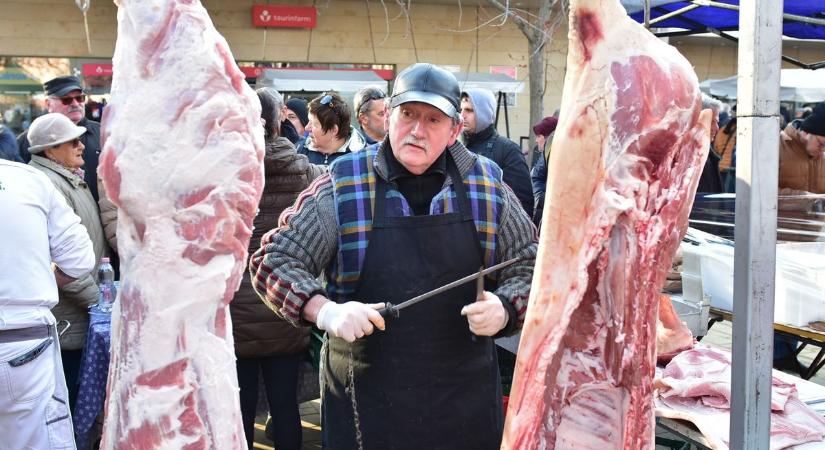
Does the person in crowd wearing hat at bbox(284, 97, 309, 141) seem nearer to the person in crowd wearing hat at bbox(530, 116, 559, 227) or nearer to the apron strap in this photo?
the person in crowd wearing hat at bbox(530, 116, 559, 227)

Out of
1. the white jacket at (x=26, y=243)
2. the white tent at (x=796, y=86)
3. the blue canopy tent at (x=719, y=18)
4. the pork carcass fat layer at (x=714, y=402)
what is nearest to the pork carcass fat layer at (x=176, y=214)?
the white jacket at (x=26, y=243)

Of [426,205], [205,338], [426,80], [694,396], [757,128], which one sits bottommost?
[694,396]

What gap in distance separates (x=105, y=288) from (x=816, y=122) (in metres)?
5.45

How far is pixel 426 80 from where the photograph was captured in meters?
2.52

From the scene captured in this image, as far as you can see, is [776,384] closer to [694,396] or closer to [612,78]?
[694,396]

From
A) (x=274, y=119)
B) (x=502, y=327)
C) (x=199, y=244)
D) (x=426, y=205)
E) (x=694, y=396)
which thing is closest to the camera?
(x=199, y=244)

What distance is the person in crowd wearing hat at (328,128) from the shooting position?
5.52 m

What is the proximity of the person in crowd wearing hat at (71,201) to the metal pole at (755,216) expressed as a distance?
337 centimetres

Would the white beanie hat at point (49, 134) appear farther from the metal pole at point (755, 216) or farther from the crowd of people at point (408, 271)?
the metal pole at point (755, 216)

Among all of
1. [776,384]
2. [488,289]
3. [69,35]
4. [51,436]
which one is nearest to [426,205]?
[488,289]

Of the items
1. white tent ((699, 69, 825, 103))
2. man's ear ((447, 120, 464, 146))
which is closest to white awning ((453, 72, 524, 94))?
white tent ((699, 69, 825, 103))

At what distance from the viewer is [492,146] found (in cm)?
566

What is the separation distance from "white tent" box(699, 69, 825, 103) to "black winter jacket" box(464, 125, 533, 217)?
8946mm

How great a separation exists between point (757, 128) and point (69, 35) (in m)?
14.6
